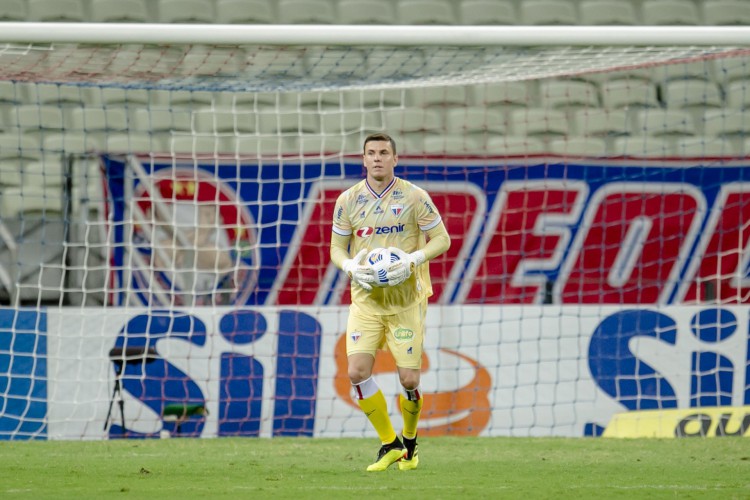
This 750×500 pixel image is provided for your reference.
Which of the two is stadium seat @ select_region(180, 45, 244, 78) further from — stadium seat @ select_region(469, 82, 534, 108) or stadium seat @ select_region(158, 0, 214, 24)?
stadium seat @ select_region(469, 82, 534, 108)

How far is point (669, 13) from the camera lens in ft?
40.5

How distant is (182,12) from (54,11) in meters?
1.34

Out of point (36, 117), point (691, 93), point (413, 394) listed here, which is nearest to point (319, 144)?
point (36, 117)

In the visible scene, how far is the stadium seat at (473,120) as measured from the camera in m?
11.3

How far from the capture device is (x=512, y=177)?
30.5ft

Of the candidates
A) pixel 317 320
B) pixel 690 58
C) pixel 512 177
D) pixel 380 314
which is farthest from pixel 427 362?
pixel 690 58

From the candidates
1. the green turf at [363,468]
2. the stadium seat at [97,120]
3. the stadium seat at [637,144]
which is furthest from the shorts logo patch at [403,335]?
the stadium seat at [97,120]

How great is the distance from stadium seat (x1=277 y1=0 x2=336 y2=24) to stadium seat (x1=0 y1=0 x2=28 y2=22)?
2.73 meters

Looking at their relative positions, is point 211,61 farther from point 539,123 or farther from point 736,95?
point 736,95

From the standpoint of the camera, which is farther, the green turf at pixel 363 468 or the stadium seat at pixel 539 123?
the stadium seat at pixel 539 123

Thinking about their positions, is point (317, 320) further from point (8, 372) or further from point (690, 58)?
point (690, 58)

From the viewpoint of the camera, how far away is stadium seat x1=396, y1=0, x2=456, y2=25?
1202 cm

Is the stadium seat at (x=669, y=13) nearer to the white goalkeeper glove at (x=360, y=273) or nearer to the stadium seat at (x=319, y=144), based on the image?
the stadium seat at (x=319, y=144)

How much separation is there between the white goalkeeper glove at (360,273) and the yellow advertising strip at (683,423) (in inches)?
137
